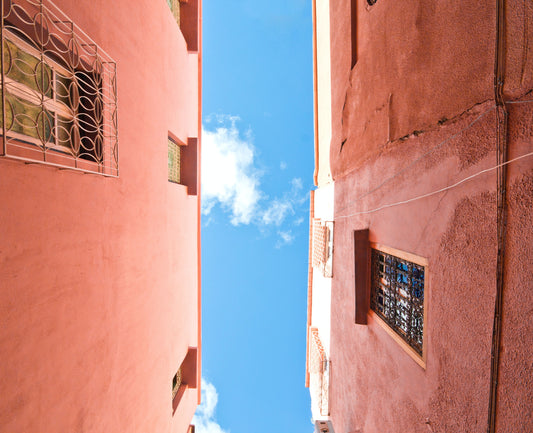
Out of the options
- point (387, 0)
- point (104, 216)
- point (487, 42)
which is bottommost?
point (104, 216)

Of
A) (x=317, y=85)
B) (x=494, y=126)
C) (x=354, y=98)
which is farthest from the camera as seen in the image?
(x=317, y=85)

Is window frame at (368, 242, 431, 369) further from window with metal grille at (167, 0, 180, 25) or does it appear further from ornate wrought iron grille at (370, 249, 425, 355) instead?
window with metal grille at (167, 0, 180, 25)

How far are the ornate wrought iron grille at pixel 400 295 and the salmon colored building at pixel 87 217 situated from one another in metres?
3.39

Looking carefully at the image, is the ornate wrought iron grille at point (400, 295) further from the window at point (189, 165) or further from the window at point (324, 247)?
the window at point (189, 165)

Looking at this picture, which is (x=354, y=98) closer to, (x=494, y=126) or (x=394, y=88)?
(x=394, y=88)

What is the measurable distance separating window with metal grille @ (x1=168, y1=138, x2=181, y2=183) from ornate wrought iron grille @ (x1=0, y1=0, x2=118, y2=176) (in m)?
2.68

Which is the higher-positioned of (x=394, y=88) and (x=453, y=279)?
(x=394, y=88)

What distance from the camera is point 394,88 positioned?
125 inches

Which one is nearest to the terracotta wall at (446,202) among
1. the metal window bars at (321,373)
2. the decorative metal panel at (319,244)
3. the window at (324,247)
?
the window at (324,247)

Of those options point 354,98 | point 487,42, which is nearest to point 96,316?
point 487,42

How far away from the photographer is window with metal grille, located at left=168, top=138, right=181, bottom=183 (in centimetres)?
571

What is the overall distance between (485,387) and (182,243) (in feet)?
17.8

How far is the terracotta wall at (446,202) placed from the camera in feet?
5.35

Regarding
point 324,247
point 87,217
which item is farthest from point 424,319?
point 87,217
